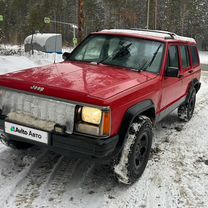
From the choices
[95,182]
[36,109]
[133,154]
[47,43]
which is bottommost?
[95,182]

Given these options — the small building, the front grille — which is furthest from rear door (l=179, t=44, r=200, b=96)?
the small building

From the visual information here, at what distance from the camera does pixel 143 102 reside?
362cm

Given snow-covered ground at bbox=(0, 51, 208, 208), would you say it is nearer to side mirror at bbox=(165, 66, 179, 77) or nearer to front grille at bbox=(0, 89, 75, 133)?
front grille at bbox=(0, 89, 75, 133)

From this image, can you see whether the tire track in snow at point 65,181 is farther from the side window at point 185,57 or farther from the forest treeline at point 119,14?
the forest treeline at point 119,14

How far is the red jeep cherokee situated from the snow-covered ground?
9.2 inches

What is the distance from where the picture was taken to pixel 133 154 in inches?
134

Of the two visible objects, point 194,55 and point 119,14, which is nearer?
point 194,55

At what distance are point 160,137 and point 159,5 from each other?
53217 mm

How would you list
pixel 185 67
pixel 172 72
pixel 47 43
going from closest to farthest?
1. pixel 172 72
2. pixel 185 67
3. pixel 47 43

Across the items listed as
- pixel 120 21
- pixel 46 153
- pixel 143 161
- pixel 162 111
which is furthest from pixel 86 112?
pixel 120 21

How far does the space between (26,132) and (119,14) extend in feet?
164

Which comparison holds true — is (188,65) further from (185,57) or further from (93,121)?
(93,121)

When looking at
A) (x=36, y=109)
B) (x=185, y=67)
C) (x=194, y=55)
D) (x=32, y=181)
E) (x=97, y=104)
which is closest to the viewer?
(x=97, y=104)

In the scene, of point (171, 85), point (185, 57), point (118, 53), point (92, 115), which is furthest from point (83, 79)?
point (185, 57)
